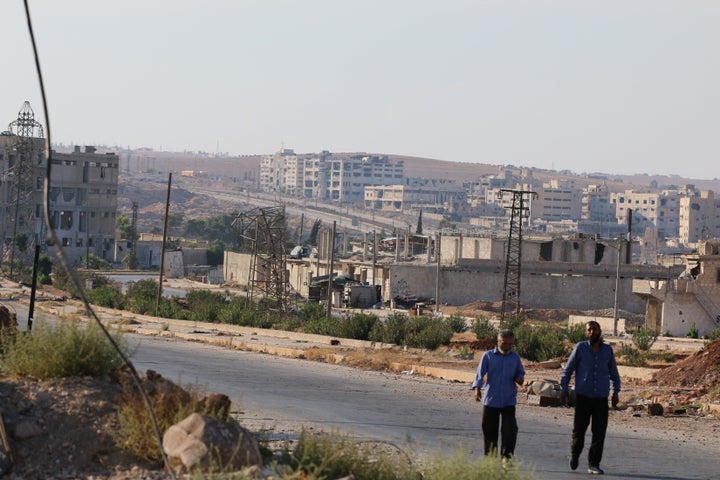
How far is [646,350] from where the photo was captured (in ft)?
107

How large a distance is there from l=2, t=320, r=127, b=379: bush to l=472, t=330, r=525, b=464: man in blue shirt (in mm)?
3622

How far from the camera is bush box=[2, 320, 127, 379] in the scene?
39.6 ft

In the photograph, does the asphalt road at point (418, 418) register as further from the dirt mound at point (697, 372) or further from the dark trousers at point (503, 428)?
the dirt mound at point (697, 372)

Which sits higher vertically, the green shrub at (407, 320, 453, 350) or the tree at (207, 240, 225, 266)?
the tree at (207, 240, 225, 266)

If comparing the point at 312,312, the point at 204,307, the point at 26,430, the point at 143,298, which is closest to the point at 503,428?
the point at 26,430

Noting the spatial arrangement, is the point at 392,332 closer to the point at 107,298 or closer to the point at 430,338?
the point at 430,338

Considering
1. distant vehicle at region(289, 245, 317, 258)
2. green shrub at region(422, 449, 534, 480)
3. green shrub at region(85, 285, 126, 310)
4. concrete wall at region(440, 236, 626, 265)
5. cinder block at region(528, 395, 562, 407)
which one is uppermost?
concrete wall at region(440, 236, 626, 265)

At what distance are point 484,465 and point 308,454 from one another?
186 centimetres

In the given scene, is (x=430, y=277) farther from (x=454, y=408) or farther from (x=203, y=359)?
(x=454, y=408)

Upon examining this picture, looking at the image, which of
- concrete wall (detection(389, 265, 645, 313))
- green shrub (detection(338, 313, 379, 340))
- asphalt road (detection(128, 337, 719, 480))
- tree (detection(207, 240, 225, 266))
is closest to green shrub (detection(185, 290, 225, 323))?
green shrub (detection(338, 313, 379, 340))

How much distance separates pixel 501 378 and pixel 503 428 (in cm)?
47

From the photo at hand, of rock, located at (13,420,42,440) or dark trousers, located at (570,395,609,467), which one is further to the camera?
dark trousers, located at (570,395,609,467)

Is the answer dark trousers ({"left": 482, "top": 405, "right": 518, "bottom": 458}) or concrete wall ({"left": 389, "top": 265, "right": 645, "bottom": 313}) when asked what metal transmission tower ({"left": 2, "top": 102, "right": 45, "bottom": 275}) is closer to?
concrete wall ({"left": 389, "top": 265, "right": 645, "bottom": 313})

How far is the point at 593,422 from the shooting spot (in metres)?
12.6
